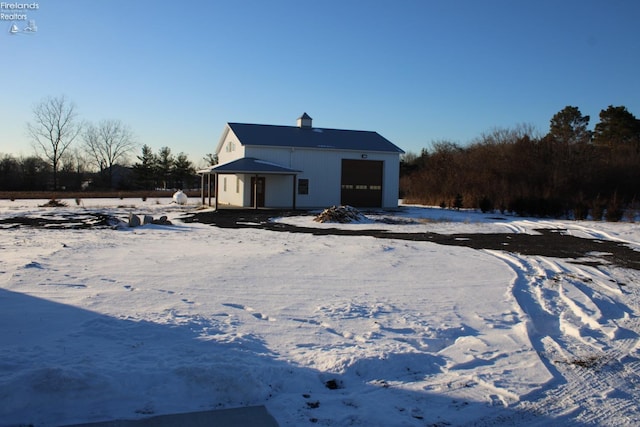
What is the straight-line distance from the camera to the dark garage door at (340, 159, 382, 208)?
35219 millimetres

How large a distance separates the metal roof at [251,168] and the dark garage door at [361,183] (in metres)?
4.29

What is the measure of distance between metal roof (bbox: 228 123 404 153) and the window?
2351mm

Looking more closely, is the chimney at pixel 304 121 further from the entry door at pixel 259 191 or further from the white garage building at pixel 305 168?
the entry door at pixel 259 191

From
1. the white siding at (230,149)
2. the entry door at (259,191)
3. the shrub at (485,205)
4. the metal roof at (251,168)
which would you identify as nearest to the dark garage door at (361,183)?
the metal roof at (251,168)

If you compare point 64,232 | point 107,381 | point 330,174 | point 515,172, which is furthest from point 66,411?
point 515,172

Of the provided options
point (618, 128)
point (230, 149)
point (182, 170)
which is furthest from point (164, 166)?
point (618, 128)

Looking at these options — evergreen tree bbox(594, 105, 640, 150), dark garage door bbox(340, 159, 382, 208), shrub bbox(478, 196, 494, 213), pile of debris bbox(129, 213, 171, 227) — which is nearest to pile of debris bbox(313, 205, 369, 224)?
pile of debris bbox(129, 213, 171, 227)

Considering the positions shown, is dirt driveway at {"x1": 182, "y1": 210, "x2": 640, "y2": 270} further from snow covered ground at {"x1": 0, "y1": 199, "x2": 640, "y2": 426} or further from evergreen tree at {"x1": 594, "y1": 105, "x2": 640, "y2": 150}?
evergreen tree at {"x1": 594, "y1": 105, "x2": 640, "y2": 150}

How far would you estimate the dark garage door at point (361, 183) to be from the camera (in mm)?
35219

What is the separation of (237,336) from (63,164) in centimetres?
7358

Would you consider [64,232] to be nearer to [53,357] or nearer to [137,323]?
[137,323]

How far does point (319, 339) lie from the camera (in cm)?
595

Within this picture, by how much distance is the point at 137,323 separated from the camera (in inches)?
243

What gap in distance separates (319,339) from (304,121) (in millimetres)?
33598
